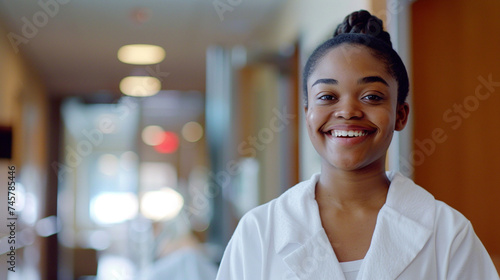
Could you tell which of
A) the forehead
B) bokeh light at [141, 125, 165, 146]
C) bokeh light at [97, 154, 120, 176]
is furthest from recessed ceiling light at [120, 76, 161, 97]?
the forehead

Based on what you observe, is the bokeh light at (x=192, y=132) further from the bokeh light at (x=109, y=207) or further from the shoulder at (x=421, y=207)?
the shoulder at (x=421, y=207)

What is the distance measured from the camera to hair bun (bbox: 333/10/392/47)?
3.21 ft

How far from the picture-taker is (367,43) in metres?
0.90

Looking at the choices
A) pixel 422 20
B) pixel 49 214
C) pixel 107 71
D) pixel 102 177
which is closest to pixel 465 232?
pixel 422 20

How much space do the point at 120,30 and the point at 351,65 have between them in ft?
10.7

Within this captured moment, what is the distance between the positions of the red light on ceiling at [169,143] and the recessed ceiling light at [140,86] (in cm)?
374

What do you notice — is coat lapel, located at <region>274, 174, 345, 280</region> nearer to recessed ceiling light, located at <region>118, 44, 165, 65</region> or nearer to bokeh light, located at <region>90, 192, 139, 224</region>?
recessed ceiling light, located at <region>118, 44, 165, 65</region>

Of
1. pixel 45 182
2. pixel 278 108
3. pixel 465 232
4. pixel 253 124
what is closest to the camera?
pixel 465 232

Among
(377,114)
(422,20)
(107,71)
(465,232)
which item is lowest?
(465,232)

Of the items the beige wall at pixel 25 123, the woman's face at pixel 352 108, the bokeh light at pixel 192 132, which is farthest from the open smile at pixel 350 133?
the bokeh light at pixel 192 132

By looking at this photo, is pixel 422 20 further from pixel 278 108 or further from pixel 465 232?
pixel 465 232

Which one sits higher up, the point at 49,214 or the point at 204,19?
the point at 204,19

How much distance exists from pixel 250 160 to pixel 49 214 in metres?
3.39

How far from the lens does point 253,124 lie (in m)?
3.43
